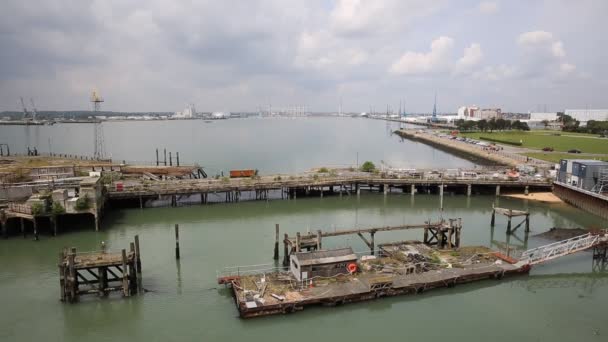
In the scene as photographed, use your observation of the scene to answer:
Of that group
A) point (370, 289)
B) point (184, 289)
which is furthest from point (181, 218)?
point (370, 289)

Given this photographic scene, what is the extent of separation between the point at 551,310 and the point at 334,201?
33.5 m

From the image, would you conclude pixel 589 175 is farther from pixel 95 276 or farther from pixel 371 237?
pixel 95 276

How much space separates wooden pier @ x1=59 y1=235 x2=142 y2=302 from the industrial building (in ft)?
171

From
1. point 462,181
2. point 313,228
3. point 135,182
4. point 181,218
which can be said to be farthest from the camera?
point 462,181

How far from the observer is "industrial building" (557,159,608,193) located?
49125 millimetres

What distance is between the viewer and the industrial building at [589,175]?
1934 inches

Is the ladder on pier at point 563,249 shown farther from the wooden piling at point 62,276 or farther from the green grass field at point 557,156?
the green grass field at point 557,156

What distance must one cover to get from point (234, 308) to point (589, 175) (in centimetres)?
4791

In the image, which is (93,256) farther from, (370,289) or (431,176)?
(431,176)

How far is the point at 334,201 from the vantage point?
2267 inches

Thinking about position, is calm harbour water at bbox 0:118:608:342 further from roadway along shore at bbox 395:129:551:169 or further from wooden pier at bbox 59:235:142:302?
roadway along shore at bbox 395:129:551:169

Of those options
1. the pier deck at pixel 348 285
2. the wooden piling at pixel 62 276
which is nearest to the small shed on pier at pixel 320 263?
the pier deck at pixel 348 285

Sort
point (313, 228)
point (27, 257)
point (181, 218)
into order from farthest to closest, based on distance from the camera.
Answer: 1. point (181, 218)
2. point (313, 228)
3. point (27, 257)

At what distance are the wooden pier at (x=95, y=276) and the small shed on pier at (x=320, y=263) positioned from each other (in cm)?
1104
